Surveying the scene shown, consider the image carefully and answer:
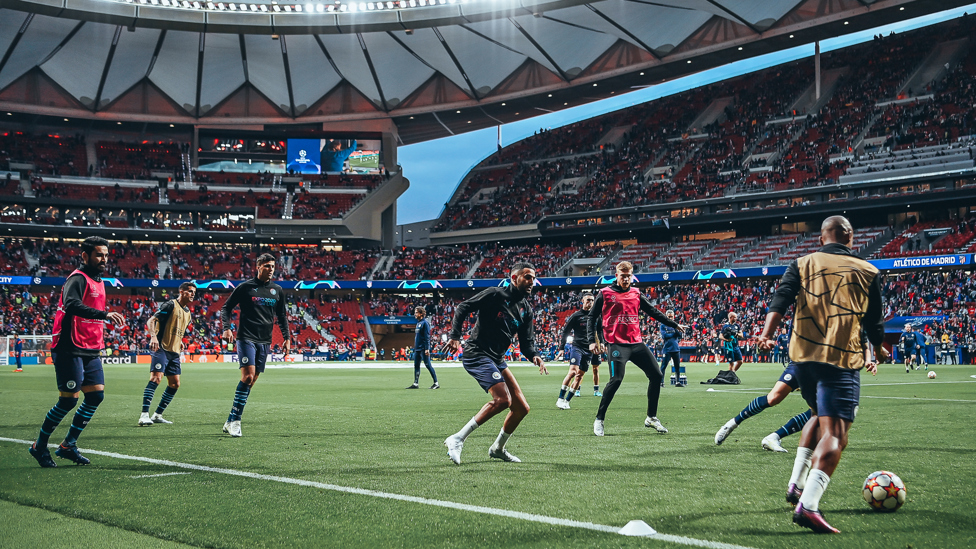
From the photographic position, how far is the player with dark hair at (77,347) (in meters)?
7.54

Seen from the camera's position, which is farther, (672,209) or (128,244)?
(128,244)

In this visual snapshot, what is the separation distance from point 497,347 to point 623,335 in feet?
10.3

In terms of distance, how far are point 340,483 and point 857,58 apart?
67435mm

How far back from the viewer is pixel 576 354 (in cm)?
1617

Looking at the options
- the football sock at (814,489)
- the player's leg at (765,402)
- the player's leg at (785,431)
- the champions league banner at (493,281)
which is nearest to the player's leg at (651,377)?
the player's leg at (765,402)

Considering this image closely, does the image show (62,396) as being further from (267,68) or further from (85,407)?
(267,68)

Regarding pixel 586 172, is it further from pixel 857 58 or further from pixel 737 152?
pixel 857 58

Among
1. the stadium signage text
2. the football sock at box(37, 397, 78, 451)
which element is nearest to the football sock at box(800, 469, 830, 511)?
the football sock at box(37, 397, 78, 451)

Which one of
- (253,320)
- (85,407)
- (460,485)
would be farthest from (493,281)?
(460,485)

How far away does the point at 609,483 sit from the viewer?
6.65 m

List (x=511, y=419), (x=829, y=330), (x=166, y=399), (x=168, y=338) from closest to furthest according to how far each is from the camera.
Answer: (x=829, y=330), (x=511, y=419), (x=166, y=399), (x=168, y=338)

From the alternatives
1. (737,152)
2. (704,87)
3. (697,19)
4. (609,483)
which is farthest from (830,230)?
(704,87)

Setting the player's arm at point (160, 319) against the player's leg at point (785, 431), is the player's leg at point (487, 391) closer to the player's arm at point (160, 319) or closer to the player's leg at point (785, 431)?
the player's leg at point (785, 431)

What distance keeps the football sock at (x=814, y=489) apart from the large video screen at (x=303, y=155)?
249 ft
